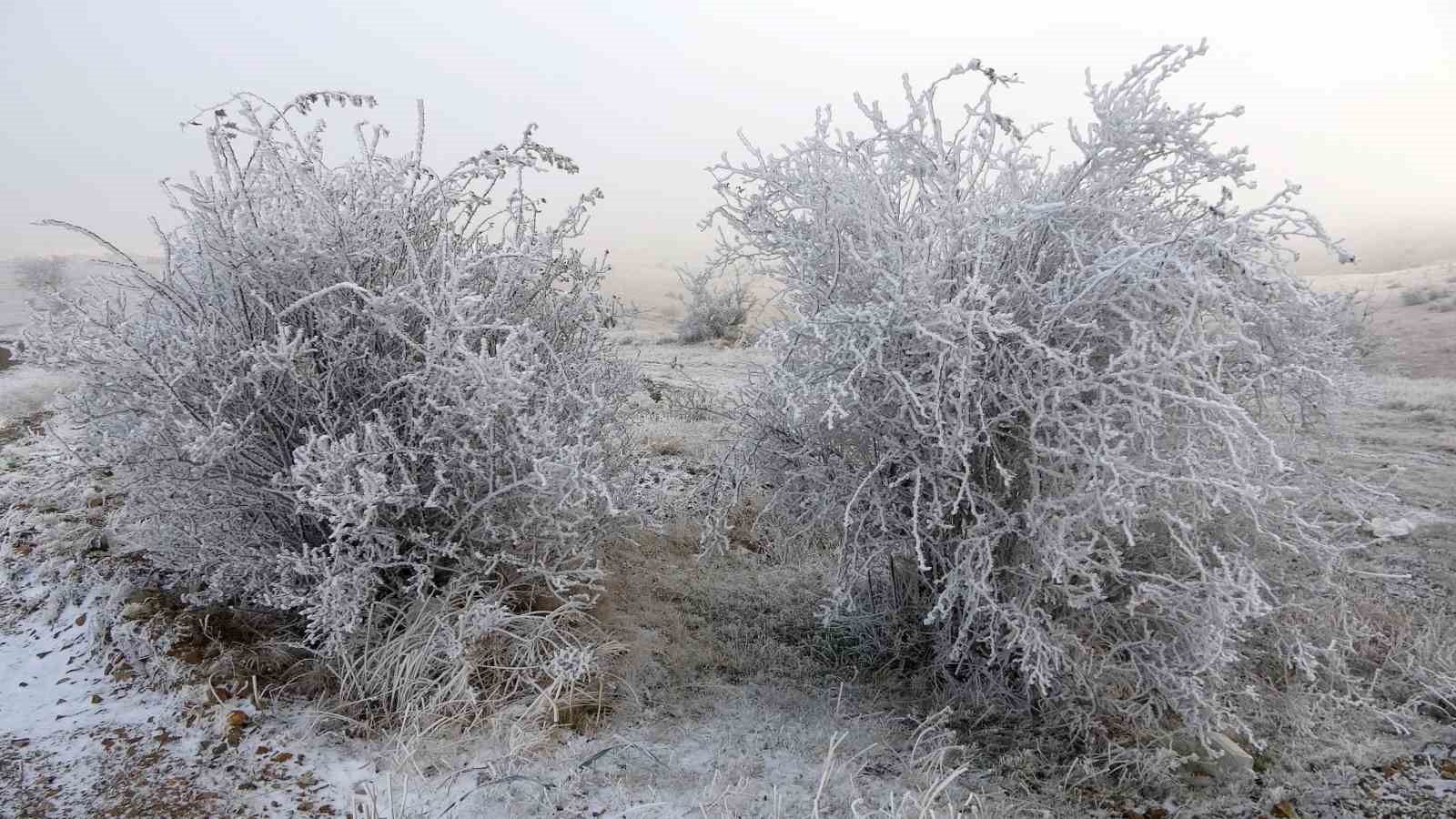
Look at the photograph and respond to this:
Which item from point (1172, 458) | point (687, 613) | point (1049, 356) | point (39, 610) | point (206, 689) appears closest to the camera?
point (1049, 356)

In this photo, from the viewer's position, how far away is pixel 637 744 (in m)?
3.23

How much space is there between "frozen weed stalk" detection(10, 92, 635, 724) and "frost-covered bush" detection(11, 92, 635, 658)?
Answer: 12mm

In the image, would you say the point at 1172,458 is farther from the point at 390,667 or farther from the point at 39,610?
the point at 39,610

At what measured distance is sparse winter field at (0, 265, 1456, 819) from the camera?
9.45ft

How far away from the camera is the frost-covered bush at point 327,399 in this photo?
322 cm

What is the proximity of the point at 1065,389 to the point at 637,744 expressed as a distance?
75.6 inches

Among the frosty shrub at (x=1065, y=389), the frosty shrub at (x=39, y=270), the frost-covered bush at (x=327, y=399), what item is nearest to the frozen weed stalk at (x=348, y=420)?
the frost-covered bush at (x=327, y=399)

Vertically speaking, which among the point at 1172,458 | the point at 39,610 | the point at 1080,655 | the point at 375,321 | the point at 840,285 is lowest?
the point at 39,610

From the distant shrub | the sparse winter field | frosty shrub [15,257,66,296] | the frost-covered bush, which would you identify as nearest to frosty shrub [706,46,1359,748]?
the sparse winter field

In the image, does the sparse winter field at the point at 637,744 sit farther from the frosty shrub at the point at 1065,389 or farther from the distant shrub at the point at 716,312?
the distant shrub at the point at 716,312

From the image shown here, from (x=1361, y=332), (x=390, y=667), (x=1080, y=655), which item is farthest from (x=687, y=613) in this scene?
(x=1361, y=332)

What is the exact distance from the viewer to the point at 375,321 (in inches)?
134

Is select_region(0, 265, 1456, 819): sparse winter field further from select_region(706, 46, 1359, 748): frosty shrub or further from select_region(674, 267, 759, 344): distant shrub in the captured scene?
select_region(674, 267, 759, 344): distant shrub

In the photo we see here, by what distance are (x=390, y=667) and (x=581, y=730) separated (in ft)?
2.47
